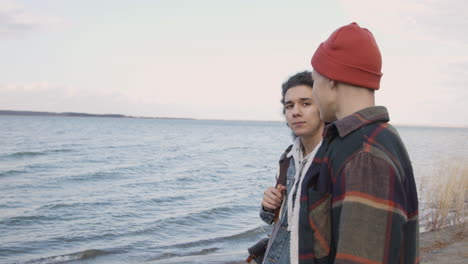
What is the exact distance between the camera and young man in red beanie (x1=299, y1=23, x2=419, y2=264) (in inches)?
53.9

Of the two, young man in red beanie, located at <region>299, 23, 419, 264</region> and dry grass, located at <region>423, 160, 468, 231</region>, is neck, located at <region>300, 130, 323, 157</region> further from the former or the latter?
dry grass, located at <region>423, 160, 468, 231</region>

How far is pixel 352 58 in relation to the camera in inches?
61.7

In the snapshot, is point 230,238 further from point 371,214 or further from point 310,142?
point 371,214

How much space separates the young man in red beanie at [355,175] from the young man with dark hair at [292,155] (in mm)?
475

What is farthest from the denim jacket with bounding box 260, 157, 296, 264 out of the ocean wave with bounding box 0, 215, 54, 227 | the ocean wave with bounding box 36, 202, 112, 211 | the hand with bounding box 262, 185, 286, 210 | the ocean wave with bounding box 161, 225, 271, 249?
the ocean wave with bounding box 36, 202, 112, 211

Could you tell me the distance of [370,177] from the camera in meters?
1.38

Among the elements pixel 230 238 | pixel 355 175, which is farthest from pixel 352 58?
pixel 230 238

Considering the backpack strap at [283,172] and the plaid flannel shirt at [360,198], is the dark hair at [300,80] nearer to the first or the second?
the backpack strap at [283,172]

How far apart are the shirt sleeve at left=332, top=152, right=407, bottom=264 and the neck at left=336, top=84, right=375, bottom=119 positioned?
231 millimetres

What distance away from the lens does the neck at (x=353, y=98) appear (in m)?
1.58

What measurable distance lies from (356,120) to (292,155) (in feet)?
3.74

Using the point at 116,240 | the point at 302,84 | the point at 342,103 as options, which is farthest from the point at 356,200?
the point at 116,240

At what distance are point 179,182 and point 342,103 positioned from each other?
18.0 metres

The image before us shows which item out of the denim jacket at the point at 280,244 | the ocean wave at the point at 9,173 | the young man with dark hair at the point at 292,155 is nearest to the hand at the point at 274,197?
the young man with dark hair at the point at 292,155
